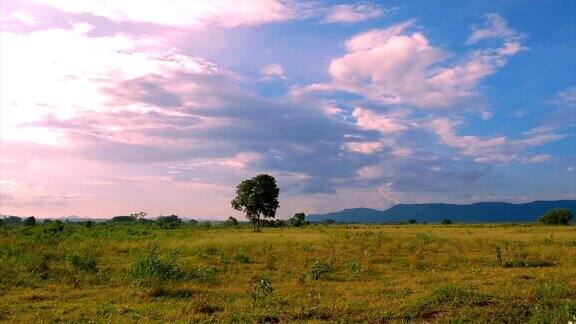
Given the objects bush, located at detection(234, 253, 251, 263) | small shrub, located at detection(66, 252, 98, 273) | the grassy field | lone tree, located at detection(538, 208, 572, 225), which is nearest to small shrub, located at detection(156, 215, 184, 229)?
the grassy field

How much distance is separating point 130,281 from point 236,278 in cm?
488

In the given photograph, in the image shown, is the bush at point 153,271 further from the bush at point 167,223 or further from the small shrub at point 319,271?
the bush at point 167,223

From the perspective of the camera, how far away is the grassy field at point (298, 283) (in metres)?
15.2

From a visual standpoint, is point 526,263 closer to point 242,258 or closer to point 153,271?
point 242,258

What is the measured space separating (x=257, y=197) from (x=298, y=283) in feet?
233

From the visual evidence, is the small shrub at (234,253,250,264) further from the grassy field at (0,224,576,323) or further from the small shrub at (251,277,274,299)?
the small shrub at (251,277,274,299)

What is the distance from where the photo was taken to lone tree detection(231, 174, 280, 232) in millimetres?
92125

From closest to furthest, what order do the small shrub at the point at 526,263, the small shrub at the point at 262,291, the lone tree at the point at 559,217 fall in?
the small shrub at the point at 262,291 < the small shrub at the point at 526,263 < the lone tree at the point at 559,217

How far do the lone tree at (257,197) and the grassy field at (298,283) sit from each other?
56.5 meters

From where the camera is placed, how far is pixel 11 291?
20.2 m

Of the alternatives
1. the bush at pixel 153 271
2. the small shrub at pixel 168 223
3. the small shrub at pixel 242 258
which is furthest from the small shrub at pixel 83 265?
the small shrub at pixel 168 223

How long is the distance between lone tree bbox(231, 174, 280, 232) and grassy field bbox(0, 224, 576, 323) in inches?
2225

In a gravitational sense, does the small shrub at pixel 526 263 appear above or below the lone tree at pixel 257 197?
below

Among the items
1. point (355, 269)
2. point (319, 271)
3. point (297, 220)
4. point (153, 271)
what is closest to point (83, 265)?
point (153, 271)
